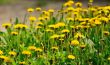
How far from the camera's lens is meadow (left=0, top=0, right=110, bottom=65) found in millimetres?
4121

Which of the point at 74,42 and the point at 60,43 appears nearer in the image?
the point at 74,42

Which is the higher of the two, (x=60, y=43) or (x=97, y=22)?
(x=97, y=22)

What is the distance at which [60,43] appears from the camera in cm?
448

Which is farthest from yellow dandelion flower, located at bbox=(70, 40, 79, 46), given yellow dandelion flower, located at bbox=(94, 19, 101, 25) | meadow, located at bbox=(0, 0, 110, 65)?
yellow dandelion flower, located at bbox=(94, 19, 101, 25)

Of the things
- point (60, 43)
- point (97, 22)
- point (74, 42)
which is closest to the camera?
point (74, 42)

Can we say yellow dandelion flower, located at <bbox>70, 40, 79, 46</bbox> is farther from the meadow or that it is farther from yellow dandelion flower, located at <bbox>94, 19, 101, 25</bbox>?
yellow dandelion flower, located at <bbox>94, 19, 101, 25</bbox>

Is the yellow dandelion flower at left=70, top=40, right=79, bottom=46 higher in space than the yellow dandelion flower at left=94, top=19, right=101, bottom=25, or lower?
lower

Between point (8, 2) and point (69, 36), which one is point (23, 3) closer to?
point (8, 2)

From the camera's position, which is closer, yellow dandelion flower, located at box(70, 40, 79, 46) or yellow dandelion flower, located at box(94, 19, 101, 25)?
yellow dandelion flower, located at box(70, 40, 79, 46)

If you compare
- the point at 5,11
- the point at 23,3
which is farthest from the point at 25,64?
the point at 23,3

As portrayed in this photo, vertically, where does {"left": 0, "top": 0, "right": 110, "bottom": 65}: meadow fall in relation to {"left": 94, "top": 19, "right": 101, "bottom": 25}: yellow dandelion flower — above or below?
below

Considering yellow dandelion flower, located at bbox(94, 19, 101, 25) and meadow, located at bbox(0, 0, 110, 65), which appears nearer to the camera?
meadow, located at bbox(0, 0, 110, 65)

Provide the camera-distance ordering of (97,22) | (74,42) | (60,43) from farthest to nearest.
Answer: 1. (60,43)
2. (97,22)
3. (74,42)

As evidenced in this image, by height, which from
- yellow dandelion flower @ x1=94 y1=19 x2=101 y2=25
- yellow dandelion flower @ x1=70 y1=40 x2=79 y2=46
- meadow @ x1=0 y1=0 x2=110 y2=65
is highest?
yellow dandelion flower @ x1=94 y1=19 x2=101 y2=25
